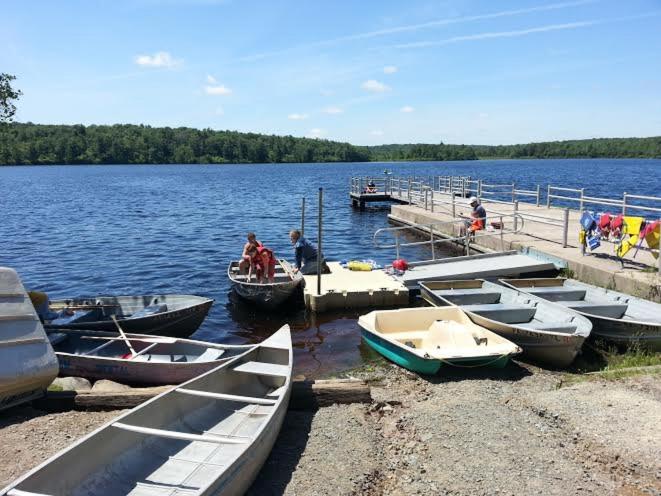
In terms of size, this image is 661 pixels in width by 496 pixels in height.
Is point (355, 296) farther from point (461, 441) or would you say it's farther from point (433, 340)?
point (461, 441)

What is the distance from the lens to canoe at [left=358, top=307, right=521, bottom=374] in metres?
8.53

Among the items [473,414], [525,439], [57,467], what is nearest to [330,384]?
[473,414]

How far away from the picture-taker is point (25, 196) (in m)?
54.0

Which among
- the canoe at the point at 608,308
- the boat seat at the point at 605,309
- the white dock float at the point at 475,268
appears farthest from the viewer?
the white dock float at the point at 475,268

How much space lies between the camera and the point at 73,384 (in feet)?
27.6

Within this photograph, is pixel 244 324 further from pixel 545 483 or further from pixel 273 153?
pixel 273 153

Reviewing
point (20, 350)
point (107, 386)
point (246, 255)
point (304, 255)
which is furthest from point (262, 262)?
point (20, 350)

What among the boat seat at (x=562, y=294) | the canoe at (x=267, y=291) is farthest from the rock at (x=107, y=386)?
the boat seat at (x=562, y=294)

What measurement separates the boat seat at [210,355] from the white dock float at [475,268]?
19.4ft

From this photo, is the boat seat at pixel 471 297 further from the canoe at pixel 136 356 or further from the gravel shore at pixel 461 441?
the canoe at pixel 136 356

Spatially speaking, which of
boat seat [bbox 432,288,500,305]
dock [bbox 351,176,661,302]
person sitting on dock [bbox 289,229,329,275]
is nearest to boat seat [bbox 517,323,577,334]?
boat seat [bbox 432,288,500,305]

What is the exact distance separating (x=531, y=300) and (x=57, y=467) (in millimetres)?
9031

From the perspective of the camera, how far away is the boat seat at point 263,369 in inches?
296

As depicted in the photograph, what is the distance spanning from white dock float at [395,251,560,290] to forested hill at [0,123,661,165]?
140m
